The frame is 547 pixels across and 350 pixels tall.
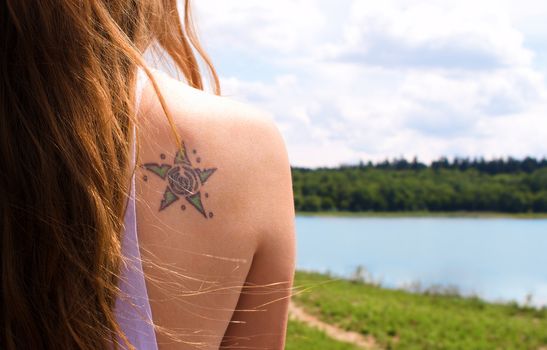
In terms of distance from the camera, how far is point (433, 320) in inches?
457

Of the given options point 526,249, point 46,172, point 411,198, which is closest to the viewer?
point 46,172

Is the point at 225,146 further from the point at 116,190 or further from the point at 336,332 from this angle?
the point at 336,332

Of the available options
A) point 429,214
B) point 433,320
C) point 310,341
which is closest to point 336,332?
point 310,341

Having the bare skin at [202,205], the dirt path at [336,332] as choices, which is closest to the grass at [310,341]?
the dirt path at [336,332]

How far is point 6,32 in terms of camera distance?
A: 2.98ft

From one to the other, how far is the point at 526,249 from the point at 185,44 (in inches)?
1776

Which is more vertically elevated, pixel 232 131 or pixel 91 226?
pixel 232 131

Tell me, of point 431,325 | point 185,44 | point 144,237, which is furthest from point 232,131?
point 431,325

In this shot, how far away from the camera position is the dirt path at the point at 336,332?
1031cm

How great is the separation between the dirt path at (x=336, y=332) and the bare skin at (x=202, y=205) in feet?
29.1

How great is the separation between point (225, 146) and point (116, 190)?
0.18m

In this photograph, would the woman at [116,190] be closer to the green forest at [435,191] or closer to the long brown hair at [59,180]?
the long brown hair at [59,180]

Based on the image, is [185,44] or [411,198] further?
[411,198]

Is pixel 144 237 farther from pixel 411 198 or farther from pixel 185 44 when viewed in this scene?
pixel 411 198
